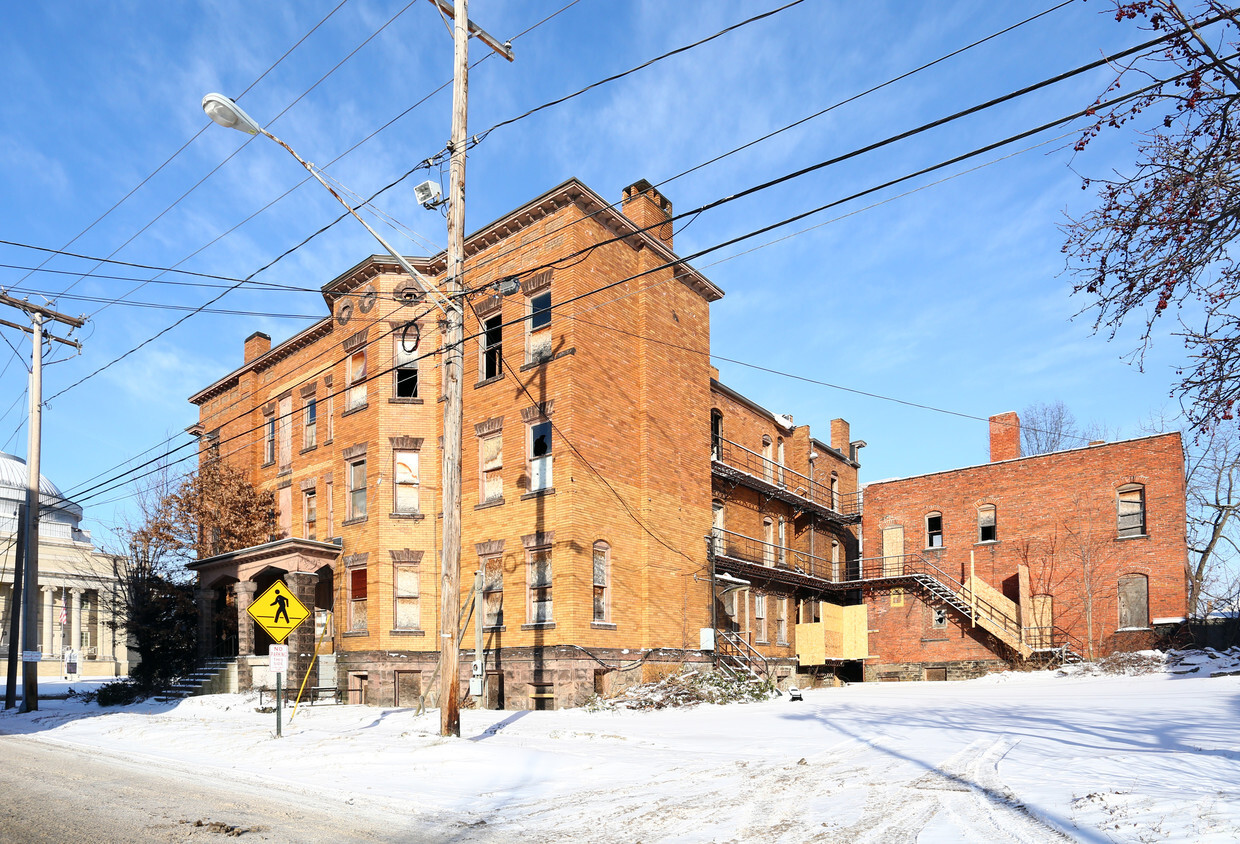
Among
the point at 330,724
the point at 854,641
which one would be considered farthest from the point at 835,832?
the point at 854,641

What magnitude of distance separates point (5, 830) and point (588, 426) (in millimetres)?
16810

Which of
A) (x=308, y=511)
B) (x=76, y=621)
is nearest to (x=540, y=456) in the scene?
(x=308, y=511)

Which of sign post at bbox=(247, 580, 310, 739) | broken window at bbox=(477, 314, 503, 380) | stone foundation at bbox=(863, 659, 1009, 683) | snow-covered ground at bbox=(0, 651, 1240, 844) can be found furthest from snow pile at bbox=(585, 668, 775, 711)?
stone foundation at bbox=(863, 659, 1009, 683)

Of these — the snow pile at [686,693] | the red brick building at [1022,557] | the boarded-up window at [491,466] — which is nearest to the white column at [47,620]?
the boarded-up window at [491,466]

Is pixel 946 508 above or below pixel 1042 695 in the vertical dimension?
above

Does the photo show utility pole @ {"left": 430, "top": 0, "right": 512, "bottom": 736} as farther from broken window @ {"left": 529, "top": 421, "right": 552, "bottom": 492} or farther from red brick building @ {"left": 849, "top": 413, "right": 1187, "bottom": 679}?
red brick building @ {"left": 849, "top": 413, "right": 1187, "bottom": 679}

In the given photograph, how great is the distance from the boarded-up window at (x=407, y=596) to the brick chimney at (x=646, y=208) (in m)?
12.1

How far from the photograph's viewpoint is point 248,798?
10508mm

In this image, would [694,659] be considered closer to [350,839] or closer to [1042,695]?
[1042,695]

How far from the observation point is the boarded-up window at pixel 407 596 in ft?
85.8

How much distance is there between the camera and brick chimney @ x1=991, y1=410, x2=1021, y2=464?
38.4m

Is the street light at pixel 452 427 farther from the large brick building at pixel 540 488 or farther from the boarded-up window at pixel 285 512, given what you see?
the boarded-up window at pixel 285 512

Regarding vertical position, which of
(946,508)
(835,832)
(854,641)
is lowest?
(854,641)

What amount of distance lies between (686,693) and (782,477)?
51.6 ft
